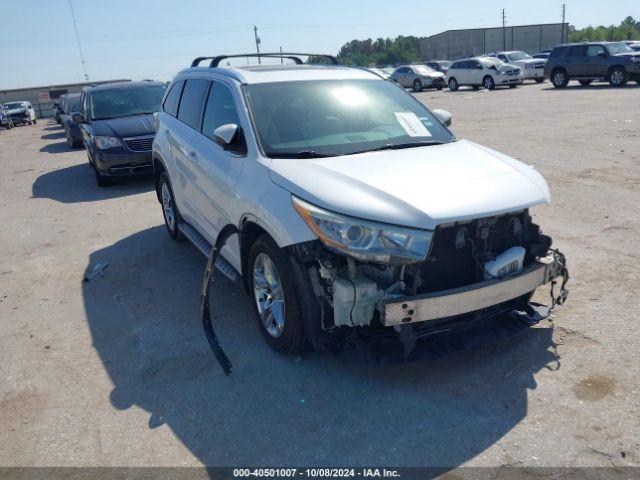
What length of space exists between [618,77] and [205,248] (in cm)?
2450

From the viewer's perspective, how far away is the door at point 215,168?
4.25 m

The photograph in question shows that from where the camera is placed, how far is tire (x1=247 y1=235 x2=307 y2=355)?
3506 millimetres

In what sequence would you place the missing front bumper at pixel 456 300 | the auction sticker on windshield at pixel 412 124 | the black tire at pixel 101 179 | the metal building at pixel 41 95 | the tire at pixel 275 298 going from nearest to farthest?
the missing front bumper at pixel 456 300 → the tire at pixel 275 298 → the auction sticker on windshield at pixel 412 124 → the black tire at pixel 101 179 → the metal building at pixel 41 95

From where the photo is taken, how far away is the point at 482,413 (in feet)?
10.5

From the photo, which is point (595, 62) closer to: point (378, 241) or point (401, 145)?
point (401, 145)

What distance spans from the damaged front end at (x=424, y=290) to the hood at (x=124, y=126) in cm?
789

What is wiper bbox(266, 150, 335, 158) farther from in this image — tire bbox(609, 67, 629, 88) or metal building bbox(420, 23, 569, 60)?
metal building bbox(420, 23, 569, 60)

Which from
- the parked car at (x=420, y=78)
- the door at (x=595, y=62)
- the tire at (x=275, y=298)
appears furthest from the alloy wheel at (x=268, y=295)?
the parked car at (x=420, y=78)

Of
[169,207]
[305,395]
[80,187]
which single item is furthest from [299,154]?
[80,187]

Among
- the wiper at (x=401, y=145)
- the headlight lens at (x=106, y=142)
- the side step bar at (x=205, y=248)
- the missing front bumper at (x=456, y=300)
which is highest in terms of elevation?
the wiper at (x=401, y=145)

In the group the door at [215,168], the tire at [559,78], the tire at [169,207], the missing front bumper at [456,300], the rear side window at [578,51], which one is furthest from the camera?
the tire at [559,78]

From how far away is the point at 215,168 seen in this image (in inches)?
178

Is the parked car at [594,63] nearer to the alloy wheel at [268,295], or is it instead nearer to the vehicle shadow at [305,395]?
the vehicle shadow at [305,395]

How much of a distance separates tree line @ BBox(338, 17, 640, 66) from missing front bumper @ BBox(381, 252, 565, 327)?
82096 mm
